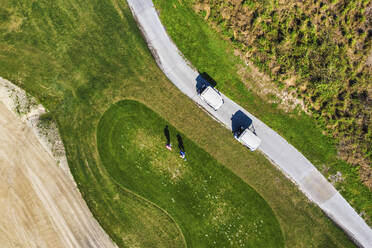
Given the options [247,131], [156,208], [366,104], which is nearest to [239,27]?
[247,131]

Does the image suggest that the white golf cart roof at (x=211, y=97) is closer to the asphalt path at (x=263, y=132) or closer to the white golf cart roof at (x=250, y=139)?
the asphalt path at (x=263, y=132)

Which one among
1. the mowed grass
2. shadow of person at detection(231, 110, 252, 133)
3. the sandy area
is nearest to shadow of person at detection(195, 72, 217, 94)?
the mowed grass

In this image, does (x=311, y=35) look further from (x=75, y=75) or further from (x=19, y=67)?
(x=19, y=67)

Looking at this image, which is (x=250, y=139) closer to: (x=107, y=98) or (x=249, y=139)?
(x=249, y=139)

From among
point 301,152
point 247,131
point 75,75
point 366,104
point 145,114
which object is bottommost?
point 75,75

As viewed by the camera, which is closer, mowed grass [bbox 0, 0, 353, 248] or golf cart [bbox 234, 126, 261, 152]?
golf cart [bbox 234, 126, 261, 152]

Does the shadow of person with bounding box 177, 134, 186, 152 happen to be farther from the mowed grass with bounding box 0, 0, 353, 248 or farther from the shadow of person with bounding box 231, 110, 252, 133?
the shadow of person with bounding box 231, 110, 252, 133

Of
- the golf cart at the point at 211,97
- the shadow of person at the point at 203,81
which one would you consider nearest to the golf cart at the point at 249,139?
the golf cart at the point at 211,97
